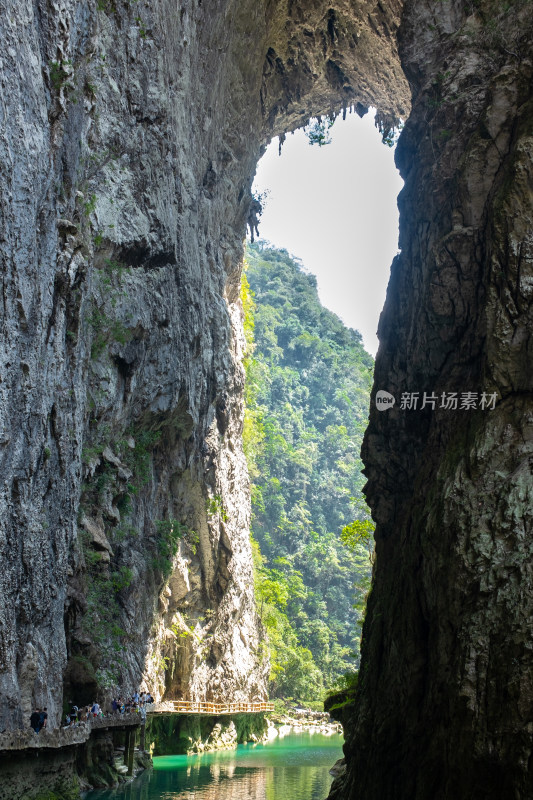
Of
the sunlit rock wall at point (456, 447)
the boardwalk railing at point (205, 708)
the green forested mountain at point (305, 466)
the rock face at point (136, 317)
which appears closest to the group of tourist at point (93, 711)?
the rock face at point (136, 317)

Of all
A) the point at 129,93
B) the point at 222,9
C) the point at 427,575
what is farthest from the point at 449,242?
the point at 222,9

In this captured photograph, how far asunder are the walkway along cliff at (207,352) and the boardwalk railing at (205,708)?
0.92 m

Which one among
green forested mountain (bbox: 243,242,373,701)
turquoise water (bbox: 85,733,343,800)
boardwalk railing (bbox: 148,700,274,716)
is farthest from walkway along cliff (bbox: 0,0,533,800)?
green forested mountain (bbox: 243,242,373,701)

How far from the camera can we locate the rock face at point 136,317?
1265 centimetres

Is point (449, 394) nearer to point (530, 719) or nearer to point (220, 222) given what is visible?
A: point (530, 719)

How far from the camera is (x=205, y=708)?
95.1 ft

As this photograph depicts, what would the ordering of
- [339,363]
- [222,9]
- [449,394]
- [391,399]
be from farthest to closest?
[339,363], [222,9], [391,399], [449,394]

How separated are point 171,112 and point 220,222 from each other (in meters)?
7.18

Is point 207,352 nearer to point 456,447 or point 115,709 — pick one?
point 115,709

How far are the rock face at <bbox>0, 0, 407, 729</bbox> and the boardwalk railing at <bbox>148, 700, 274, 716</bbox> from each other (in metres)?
0.62

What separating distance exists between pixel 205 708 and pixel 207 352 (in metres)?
14.3

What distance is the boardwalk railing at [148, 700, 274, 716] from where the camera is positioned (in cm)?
2528

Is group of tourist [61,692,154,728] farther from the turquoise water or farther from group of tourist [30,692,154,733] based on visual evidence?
the turquoise water

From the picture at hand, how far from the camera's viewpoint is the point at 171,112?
21266mm
